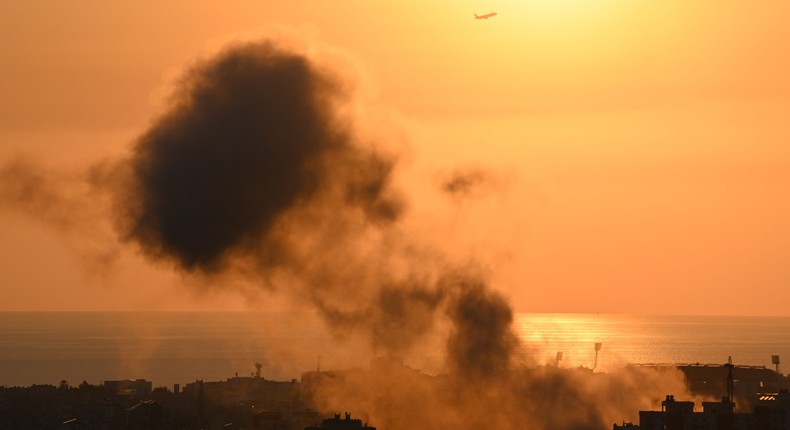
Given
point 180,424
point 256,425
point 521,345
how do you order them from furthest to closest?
point 180,424 < point 256,425 < point 521,345

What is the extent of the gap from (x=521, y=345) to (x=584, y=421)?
6385 millimetres

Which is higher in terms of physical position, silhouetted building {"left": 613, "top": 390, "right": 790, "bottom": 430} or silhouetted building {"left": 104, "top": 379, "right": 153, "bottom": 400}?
silhouetted building {"left": 104, "top": 379, "right": 153, "bottom": 400}

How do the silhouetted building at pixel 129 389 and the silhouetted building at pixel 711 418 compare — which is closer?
the silhouetted building at pixel 711 418

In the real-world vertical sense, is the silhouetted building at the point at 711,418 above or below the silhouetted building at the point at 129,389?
below

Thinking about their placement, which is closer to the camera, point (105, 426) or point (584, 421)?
point (584, 421)

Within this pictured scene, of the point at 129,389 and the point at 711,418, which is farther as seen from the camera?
the point at 129,389

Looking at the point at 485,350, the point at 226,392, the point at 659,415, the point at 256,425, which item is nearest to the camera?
the point at 659,415

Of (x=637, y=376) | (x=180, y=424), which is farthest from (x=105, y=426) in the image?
(x=637, y=376)

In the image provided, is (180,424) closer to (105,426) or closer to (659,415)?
(105,426)

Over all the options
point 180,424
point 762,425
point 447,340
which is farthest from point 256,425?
point 762,425

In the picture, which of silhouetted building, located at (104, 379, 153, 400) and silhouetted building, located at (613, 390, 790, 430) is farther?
silhouetted building, located at (104, 379, 153, 400)

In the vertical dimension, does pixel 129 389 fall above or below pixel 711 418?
above

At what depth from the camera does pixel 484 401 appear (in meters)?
80.8

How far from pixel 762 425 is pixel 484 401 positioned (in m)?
15.6
